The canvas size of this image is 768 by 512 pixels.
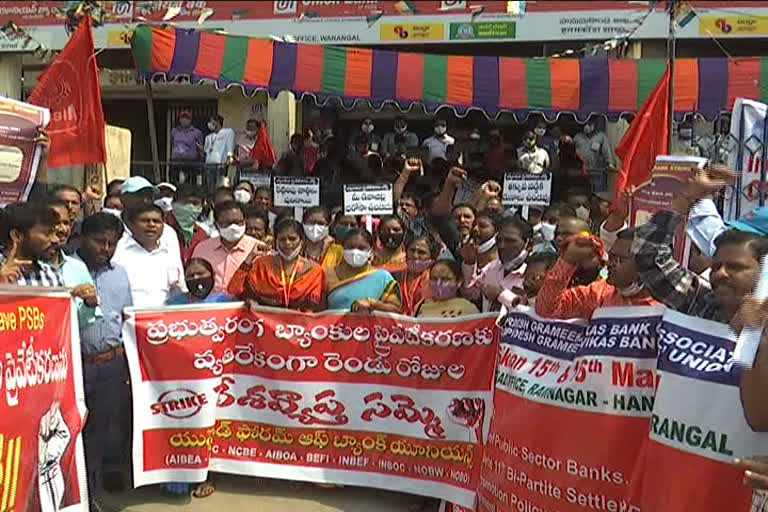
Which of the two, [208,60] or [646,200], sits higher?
[208,60]

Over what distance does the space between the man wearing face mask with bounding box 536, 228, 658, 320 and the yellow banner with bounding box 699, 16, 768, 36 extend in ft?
41.2

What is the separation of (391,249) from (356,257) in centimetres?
69

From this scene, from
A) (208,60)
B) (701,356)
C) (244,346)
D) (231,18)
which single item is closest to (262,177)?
(208,60)

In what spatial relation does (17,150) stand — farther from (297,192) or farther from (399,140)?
(399,140)

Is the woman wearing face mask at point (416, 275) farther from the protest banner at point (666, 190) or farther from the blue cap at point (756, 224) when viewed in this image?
the blue cap at point (756, 224)

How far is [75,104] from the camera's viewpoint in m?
6.68

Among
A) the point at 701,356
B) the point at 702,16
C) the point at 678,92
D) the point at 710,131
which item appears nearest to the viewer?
the point at 701,356

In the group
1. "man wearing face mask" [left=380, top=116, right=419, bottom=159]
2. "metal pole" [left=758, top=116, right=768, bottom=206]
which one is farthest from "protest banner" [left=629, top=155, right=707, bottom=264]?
"man wearing face mask" [left=380, top=116, right=419, bottom=159]

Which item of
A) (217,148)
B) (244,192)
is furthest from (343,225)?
(217,148)

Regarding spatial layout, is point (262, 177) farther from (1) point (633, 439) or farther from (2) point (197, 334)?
(1) point (633, 439)

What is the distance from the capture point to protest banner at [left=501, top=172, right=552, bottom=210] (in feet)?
26.2

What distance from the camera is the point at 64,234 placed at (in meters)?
3.96

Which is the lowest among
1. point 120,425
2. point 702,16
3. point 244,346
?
point 120,425

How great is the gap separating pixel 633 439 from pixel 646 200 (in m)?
1.95
